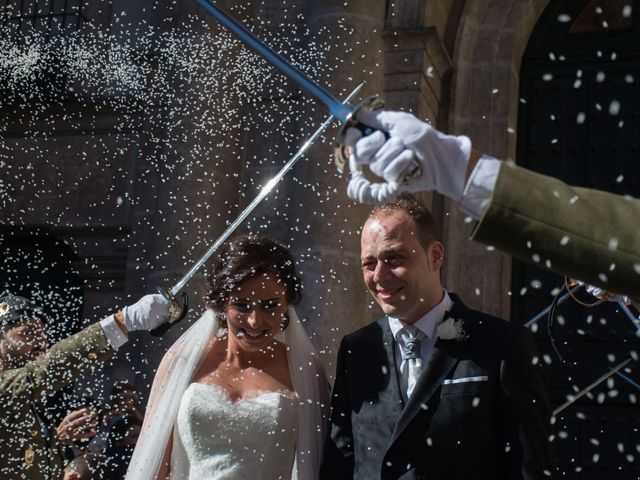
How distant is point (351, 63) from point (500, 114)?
3.31 feet

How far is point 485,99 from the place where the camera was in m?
6.27

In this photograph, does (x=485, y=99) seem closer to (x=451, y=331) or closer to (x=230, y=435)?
(x=230, y=435)

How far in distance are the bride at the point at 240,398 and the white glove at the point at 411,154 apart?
1972 millimetres

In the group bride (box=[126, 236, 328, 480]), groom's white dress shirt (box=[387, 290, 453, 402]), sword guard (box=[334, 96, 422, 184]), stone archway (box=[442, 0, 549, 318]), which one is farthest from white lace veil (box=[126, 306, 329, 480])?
stone archway (box=[442, 0, 549, 318])

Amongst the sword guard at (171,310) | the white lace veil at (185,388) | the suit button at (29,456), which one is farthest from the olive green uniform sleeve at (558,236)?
the suit button at (29,456)

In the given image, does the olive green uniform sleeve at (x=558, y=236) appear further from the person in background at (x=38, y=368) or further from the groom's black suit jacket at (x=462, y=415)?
the person in background at (x=38, y=368)

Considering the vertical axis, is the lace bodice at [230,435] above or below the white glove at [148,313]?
below

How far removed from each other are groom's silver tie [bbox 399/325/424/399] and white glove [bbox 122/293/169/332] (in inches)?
53.4

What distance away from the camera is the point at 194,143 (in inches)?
252

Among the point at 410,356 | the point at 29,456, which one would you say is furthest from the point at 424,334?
the point at 29,456

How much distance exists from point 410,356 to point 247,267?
2.84ft

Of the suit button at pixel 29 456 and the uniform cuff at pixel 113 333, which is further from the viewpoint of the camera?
the suit button at pixel 29 456

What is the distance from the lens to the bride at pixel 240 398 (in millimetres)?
3740

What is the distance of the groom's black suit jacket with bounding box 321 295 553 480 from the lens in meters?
2.94
